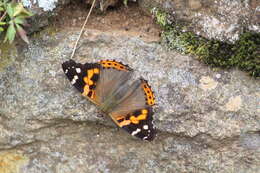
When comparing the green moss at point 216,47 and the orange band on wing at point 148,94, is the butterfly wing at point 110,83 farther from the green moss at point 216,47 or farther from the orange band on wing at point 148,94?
the green moss at point 216,47

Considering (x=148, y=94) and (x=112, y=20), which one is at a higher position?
(x=112, y=20)

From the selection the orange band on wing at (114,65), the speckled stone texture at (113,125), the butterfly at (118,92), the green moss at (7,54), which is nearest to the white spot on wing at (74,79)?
the butterfly at (118,92)

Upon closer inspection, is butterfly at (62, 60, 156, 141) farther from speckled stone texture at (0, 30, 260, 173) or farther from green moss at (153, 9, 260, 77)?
green moss at (153, 9, 260, 77)

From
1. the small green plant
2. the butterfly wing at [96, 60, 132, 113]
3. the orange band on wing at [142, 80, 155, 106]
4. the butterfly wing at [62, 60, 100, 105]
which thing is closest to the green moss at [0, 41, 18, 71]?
the small green plant

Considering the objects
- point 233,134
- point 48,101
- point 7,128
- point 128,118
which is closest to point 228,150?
point 233,134

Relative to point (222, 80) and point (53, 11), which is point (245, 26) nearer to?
point (222, 80)

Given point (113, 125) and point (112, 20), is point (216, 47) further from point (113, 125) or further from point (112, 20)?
point (113, 125)

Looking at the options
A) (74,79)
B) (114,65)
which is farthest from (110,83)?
(74,79)

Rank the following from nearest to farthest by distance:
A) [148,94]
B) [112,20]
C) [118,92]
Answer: [148,94], [118,92], [112,20]
